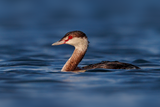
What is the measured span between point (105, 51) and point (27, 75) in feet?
29.4

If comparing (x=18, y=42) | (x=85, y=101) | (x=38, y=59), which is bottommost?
(x=85, y=101)

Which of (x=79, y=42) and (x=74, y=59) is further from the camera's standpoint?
(x=74, y=59)

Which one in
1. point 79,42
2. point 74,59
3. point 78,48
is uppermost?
point 79,42

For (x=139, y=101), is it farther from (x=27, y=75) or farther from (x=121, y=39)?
(x=121, y=39)

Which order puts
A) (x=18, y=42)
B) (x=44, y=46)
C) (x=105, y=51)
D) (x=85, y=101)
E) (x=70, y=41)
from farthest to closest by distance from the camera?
(x=18, y=42) → (x=44, y=46) → (x=105, y=51) → (x=70, y=41) → (x=85, y=101)

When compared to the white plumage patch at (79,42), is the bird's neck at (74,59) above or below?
below

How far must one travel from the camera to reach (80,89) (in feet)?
36.8

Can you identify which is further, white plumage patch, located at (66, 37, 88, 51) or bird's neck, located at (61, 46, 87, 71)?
bird's neck, located at (61, 46, 87, 71)

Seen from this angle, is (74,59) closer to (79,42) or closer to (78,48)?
(78,48)

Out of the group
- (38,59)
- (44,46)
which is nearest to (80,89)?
(38,59)

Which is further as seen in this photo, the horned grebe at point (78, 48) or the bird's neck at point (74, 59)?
the bird's neck at point (74, 59)

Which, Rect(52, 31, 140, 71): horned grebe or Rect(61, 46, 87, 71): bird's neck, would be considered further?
Rect(61, 46, 87, 71): bird's neck

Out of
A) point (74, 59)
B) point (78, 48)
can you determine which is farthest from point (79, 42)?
point (74, 59)

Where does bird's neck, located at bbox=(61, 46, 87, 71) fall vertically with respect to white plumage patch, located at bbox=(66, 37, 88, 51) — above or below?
below
